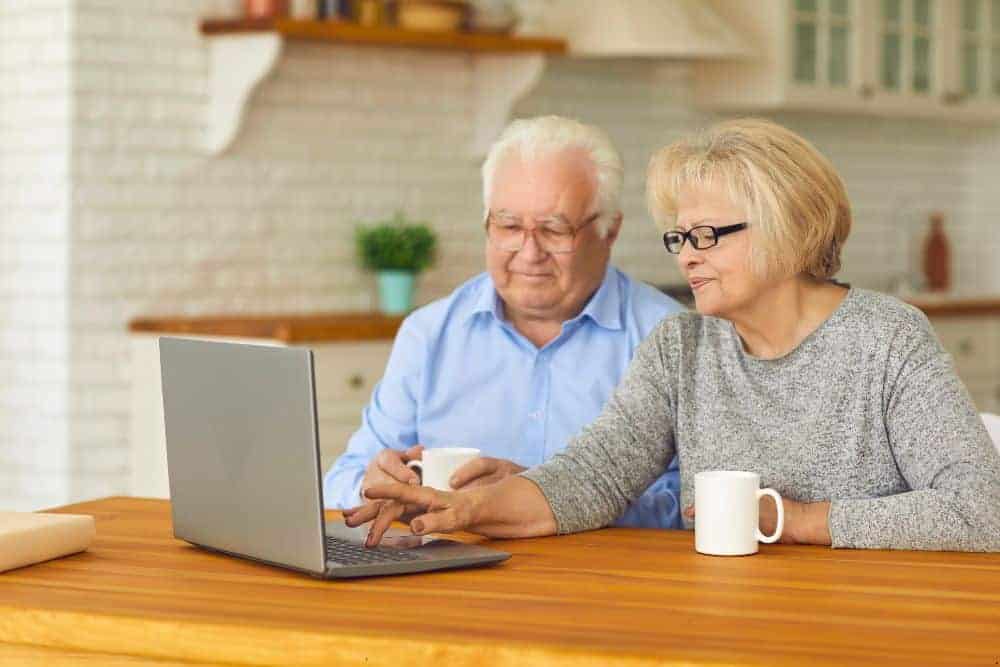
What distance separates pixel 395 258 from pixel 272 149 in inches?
19.2

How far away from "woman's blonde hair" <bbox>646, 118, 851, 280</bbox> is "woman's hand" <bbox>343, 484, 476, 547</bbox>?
1.82 feet

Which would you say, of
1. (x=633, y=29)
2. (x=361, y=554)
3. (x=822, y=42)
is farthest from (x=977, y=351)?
(x=361, y=554)

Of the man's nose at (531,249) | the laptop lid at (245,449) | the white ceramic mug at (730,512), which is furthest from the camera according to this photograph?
the man's nose at (531,249)

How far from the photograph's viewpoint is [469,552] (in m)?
2.12

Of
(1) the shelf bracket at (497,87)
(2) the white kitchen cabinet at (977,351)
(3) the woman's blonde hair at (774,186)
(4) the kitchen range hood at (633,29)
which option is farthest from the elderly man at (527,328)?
(2) the white kitchen cabinet at (977,351)

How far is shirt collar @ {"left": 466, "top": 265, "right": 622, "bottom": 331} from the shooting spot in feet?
10.0

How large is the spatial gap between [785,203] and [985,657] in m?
0.95

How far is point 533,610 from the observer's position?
6.02 ft

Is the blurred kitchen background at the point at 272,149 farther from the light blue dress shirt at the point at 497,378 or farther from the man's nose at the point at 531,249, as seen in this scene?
the man's nose at the point at 531,249

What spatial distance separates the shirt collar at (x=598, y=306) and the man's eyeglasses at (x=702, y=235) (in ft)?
1.88

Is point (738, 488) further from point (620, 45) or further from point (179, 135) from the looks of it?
point (620, 45)

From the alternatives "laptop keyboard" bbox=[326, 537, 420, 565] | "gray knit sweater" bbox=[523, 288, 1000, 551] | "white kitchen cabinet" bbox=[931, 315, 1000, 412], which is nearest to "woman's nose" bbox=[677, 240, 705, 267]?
"gray knit sweater" bbox=[523, 288, 1000, 551]

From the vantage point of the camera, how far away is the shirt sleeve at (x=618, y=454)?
2.42 m

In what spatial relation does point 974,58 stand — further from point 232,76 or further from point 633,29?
point 232,76
